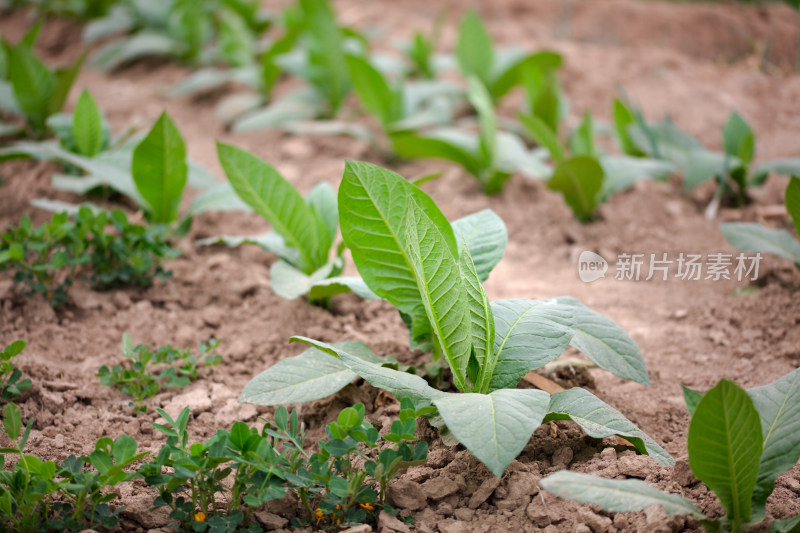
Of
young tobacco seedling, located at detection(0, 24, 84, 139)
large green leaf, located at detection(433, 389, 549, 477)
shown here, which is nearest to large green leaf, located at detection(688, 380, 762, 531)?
large green leaf, located at detection(433, 389, 549, 477)

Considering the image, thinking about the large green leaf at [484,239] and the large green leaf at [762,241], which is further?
the large green leaf at [762,241]

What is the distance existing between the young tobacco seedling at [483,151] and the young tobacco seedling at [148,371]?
1.34m

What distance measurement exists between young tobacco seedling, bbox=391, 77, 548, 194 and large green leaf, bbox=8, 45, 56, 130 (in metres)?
1.51

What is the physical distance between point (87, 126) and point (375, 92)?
3.88 feet

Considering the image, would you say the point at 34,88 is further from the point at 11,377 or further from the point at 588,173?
the point at 588,173

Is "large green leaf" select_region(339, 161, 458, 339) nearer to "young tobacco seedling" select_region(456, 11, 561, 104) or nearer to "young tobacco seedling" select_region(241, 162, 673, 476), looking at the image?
"young tobacco seedling" select_region(241, 162, 673, 476)

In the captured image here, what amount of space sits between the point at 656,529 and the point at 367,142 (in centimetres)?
228

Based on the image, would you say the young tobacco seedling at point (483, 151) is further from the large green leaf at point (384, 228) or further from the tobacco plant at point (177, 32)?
the tobacco plant at point (177, 32)

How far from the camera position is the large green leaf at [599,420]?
1.23 meters

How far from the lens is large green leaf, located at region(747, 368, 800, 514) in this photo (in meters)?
1.12

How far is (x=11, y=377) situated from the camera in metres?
1.36

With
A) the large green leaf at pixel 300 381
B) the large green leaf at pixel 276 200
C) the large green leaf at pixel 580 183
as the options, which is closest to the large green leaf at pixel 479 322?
the large green leaf at pixel 300 381

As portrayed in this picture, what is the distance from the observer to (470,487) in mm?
1247

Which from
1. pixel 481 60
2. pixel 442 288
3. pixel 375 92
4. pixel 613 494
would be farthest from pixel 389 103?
pixel 613 494
